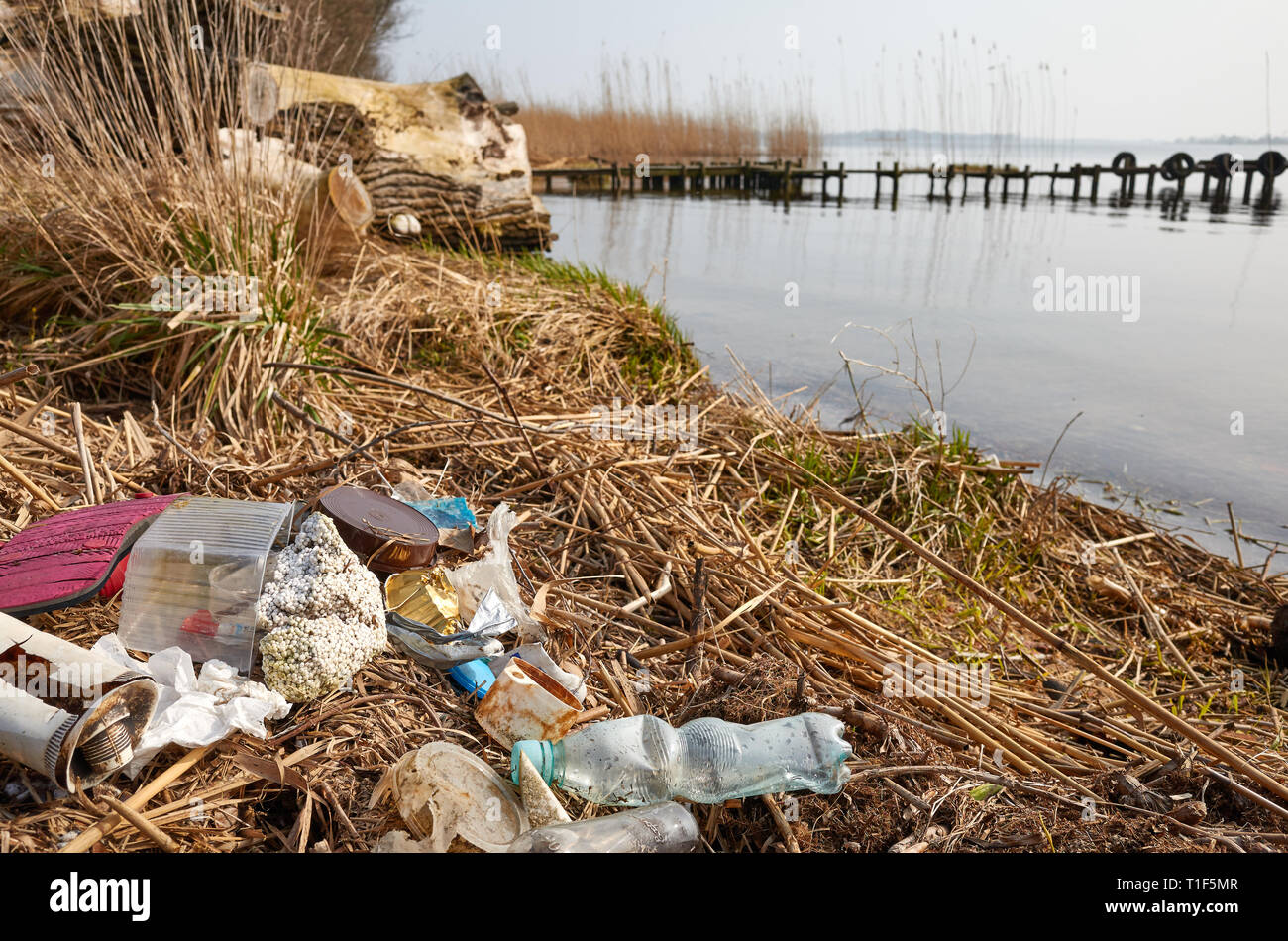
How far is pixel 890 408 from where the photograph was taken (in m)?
5.57

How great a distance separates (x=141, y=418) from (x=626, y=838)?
269 cm

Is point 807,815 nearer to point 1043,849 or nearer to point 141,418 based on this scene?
point 1043,849

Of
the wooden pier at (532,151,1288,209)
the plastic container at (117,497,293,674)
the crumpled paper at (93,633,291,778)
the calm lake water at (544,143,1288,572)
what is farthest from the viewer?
the wooden pier at (532,151,1288,209)

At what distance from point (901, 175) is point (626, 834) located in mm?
24044

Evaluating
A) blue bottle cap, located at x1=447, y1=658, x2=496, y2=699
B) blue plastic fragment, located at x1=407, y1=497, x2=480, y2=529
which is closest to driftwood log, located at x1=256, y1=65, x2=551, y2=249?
blue plastic fragment, located at x1=407, y1=497, x2=480, y2=529

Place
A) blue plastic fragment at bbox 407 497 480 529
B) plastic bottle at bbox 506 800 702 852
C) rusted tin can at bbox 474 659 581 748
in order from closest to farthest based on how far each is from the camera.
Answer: plastic bottle at bbox 506 800 702 852 → rusted tin can at bbox 474 659 581 748 → blue plastic fragment at bbox 407 497 480 529

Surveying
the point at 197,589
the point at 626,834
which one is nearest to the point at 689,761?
the point at 626,834

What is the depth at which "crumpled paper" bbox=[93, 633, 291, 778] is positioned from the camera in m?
1.62

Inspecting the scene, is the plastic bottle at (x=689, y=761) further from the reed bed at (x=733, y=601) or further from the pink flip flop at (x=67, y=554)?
the pink flip flop at (x=67, y=554)

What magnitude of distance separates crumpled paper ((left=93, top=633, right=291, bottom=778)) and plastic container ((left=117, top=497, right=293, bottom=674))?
0.07m

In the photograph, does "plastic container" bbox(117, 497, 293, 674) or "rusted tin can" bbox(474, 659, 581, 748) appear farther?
"plastic container" bbox(117, 497, 293, 674)

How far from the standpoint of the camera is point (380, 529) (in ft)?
7.26

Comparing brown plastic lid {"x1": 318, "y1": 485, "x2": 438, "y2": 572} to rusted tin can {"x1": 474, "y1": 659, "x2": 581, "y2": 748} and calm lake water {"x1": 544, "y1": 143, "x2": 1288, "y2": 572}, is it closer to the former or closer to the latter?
rusted tin can {"x1": 474, "y1": 659, "x2": 581, "y2": 748}
